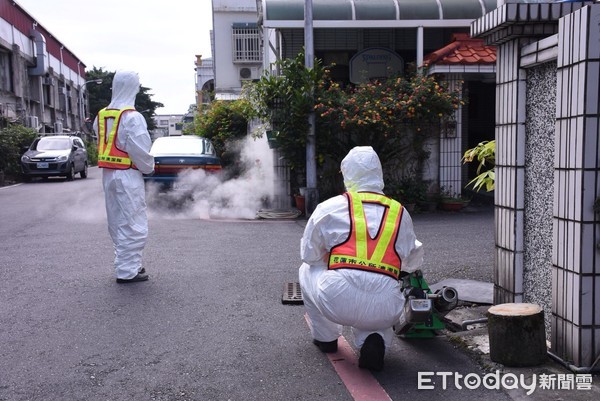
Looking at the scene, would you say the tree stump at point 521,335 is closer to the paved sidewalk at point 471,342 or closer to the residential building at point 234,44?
the paved sidewalk at point 471,342

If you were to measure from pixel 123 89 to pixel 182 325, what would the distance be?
2986mm

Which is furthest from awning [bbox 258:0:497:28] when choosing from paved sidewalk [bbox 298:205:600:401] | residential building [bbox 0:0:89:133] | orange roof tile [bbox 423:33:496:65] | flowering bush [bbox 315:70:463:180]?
residential building [bbox 0:0:89:133]

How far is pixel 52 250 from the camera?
28.1ft

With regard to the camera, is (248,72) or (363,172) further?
(248,72)

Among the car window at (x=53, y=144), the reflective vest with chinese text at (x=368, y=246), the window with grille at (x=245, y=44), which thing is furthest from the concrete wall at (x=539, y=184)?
the window with grille at (x=245, y=44)

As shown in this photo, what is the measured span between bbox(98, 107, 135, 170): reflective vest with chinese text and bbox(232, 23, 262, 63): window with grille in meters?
23.6

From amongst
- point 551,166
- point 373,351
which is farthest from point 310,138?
point 373,351

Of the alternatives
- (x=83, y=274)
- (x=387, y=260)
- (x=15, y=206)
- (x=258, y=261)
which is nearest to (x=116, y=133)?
(x=83, y=274)

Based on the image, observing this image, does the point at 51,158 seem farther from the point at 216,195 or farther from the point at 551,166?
the point at 551,166

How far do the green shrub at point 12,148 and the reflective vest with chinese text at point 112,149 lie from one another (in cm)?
1625

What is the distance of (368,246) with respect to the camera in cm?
400

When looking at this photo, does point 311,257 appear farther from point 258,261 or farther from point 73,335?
point 258,261

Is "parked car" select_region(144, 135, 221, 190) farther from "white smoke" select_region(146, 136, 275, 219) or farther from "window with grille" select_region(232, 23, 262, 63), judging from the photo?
"window with grille" select_region(232, 23, 262, 63)

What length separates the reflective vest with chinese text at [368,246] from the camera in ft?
13.0
